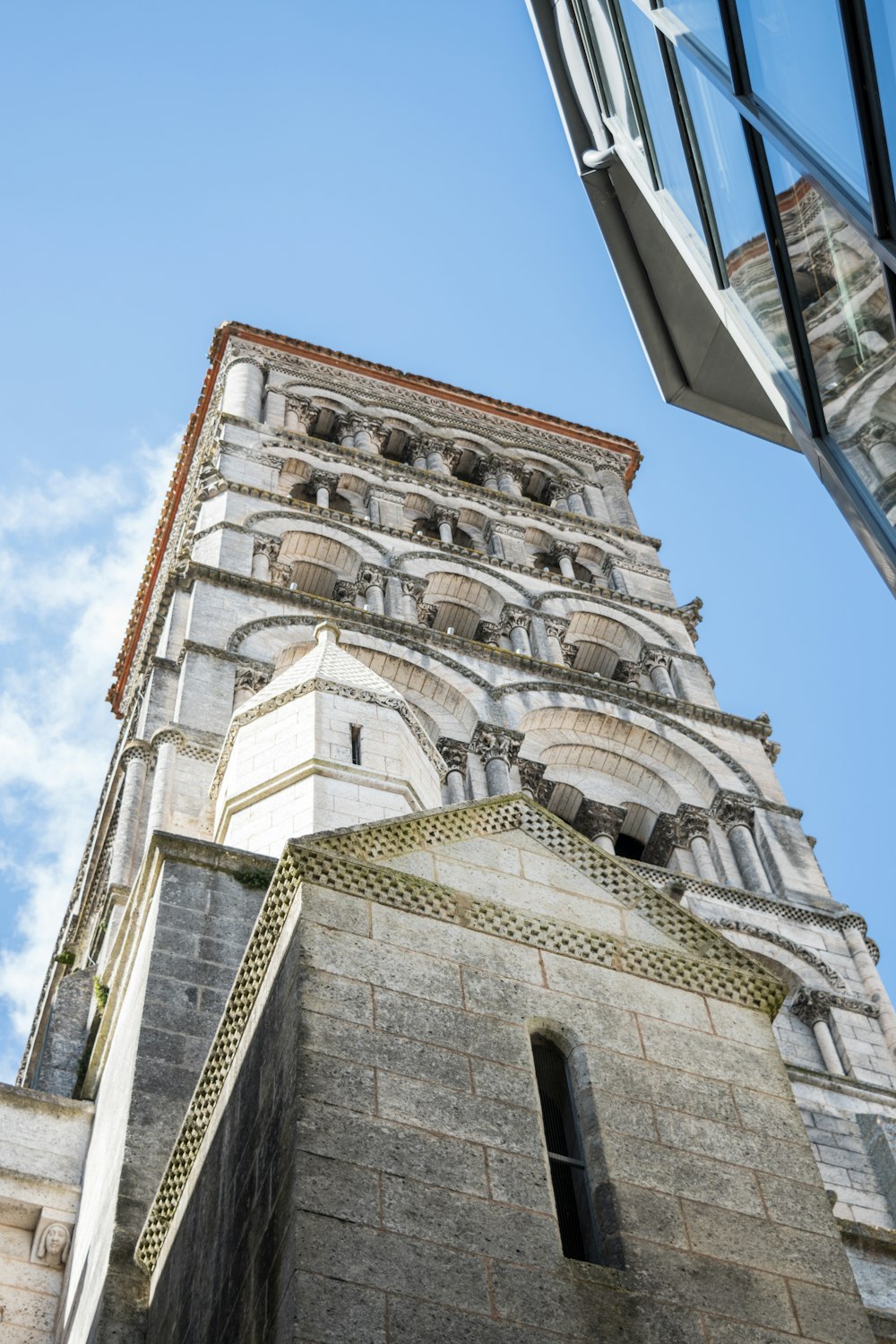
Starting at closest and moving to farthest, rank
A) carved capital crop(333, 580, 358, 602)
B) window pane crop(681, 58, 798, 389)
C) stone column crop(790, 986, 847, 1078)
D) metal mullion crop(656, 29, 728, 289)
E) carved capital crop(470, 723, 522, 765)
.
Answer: window pane crop(681, 58, 798, 389) → metal mullion crop(656, 29, 728, 289) → stone column crop(790, 986, 847, 1078) → carved capital crop(470, 723, 522, 765) → carved capital crop(333, 580, 358, 602)

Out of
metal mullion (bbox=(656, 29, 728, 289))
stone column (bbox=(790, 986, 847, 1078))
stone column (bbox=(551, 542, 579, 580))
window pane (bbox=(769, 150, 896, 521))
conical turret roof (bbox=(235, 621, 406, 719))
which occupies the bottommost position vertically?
window pane (bbox=(769, 150, 896, 521))

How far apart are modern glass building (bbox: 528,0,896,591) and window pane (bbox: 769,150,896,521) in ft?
0.04

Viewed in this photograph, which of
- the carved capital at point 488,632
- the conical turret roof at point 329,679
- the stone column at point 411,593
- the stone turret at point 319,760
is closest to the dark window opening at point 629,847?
the carved capital at point 488,632

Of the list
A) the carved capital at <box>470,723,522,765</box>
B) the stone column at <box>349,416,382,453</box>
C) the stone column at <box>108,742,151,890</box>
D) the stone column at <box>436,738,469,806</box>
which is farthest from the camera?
the stone column at <box>349,416,382,453</box>

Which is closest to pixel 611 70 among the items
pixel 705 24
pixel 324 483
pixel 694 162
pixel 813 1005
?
pixel 694 162

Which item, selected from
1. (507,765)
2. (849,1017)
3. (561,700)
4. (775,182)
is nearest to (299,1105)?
(775,182)

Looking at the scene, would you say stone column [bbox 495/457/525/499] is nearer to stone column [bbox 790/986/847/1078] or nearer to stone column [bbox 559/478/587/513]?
stone column [bbox 559/478/587/513]

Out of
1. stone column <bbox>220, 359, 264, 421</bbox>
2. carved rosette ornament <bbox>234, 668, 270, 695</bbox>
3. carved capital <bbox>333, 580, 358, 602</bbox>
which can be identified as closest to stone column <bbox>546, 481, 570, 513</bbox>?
stone column <bbox>220, 359, 264, 421</bbox>

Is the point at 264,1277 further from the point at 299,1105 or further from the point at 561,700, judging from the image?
the point at 561,700

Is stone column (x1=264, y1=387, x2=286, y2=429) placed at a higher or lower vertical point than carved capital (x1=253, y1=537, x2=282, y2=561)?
higher

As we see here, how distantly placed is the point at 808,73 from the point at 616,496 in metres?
35.7

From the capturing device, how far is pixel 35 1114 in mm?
11797

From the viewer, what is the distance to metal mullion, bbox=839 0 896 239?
647 cm

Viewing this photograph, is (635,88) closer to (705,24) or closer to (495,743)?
(705,24)
